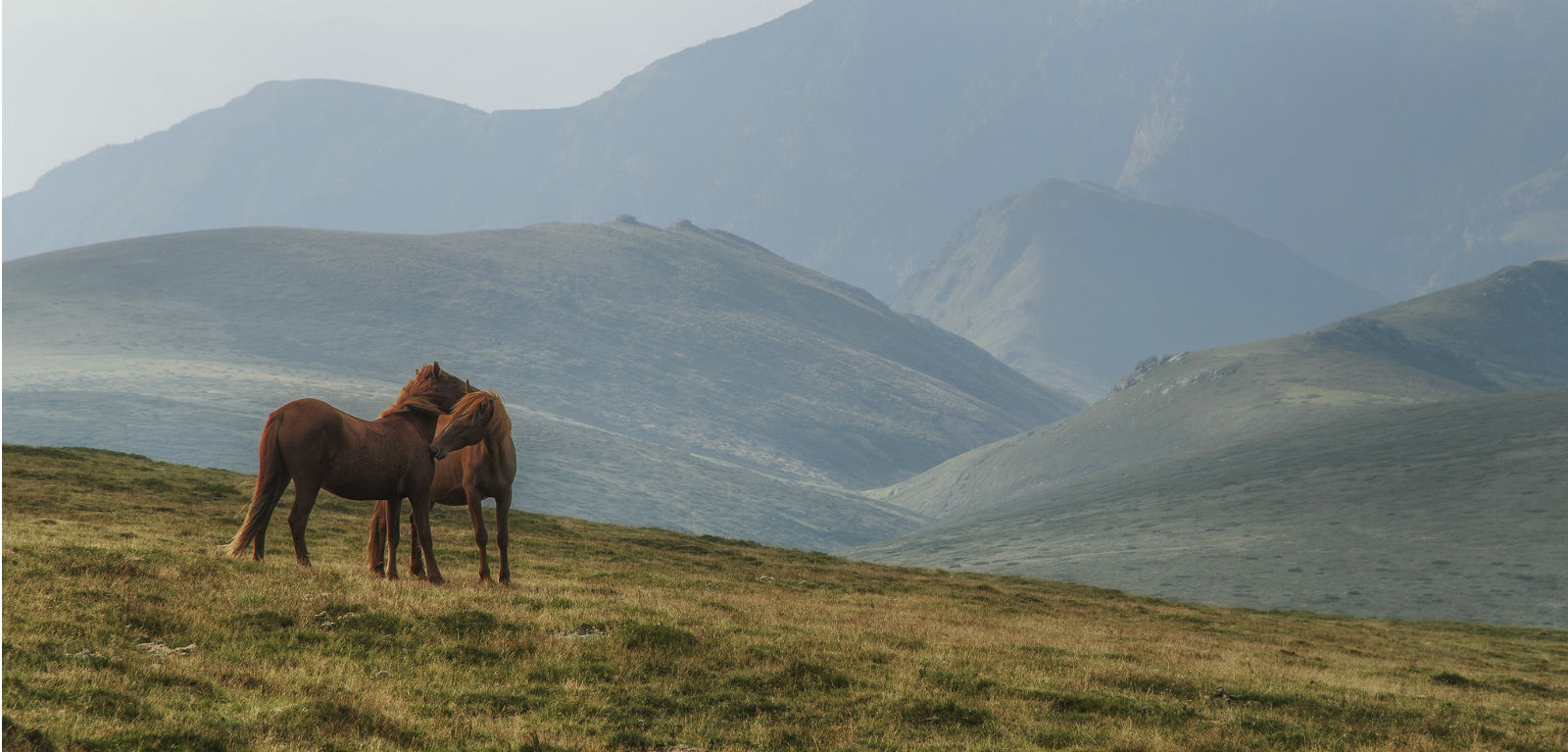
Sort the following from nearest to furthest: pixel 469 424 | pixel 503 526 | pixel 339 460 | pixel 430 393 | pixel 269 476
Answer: pixel 269 476 < pixel 339 460 < pixel 469 424 < pixel 430 393 < pixel 503 526

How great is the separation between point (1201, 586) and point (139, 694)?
144920mm

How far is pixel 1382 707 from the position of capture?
21.8 m

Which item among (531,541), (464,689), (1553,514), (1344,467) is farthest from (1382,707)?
(1344,467)

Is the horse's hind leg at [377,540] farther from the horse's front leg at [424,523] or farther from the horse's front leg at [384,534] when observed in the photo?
the horse's front leg at [424,523]

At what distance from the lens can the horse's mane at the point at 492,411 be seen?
22.4 metres

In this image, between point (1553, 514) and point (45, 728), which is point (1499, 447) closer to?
point (1553, 514)

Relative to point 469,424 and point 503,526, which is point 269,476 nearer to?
point 469,424

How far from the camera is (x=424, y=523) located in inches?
878

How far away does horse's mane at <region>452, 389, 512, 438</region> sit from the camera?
2241 centimetres

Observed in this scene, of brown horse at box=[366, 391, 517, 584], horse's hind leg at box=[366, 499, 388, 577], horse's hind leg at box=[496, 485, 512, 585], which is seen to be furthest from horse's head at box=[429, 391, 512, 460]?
horse's hind leg at box=[366, 499, 388, 577]

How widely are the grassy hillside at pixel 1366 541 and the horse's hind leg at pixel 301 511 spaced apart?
12740cm

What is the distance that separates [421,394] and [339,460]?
273 centimetres

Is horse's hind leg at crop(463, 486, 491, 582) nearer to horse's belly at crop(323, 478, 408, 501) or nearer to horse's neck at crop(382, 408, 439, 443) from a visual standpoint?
horse's neck at crop(382, 408, 439, 443)

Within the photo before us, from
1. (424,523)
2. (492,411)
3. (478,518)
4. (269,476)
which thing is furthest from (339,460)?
(478,518)
